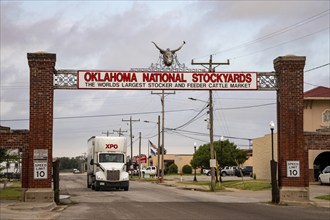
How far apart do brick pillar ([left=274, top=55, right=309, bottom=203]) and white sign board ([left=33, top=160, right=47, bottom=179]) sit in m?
11.2

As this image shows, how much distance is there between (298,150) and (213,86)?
5152 millimetres

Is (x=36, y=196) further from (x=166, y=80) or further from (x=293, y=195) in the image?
(x=293, y=195)

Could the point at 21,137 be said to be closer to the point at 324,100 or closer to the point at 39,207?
the point at 39,207

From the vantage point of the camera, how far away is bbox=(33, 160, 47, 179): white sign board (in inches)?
1003

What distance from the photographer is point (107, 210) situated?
877 inches

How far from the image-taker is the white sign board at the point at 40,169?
25.5 m

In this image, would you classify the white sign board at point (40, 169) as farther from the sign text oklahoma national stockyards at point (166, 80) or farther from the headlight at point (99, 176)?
the headlight at point (99, 176)

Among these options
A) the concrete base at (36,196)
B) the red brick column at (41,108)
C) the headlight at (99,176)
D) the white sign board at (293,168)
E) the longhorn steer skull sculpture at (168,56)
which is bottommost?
the concrete base at (36,196)

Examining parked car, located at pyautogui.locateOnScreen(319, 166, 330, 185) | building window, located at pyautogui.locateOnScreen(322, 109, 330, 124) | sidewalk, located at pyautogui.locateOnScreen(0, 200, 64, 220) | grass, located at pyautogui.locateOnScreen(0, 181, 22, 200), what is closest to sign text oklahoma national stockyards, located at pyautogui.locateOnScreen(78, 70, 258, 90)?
sidewalk, located at pyautogui.locateOnScreen(0, 200, 64, 220)

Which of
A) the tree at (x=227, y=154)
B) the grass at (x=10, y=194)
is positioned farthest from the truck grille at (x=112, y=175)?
the tree at (x=227, y=154)

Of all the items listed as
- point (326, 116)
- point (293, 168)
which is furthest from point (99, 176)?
point (326, 116)

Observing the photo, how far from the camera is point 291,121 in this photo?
27.3 metres

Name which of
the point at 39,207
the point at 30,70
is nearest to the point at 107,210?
the point at 39,207

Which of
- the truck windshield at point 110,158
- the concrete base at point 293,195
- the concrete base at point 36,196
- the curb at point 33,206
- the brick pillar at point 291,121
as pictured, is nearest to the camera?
the curb at point 33,206
